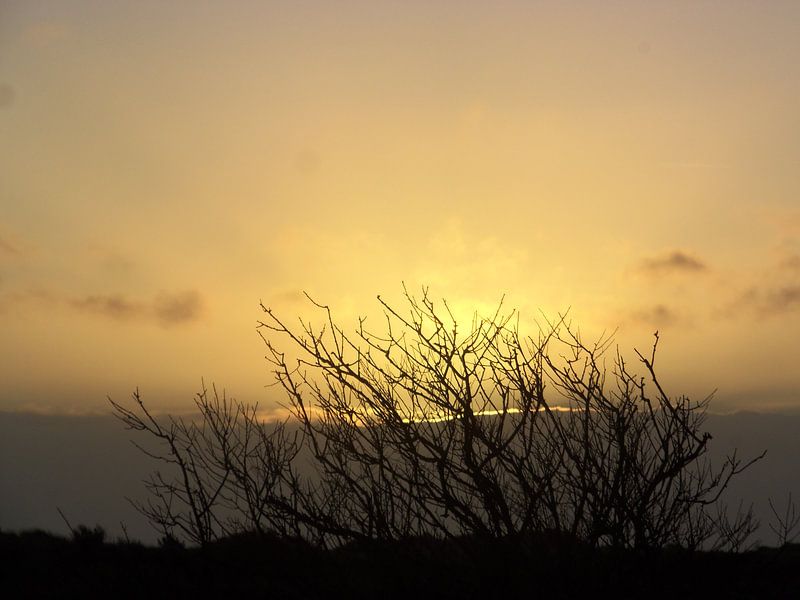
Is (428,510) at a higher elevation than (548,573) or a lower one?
higher

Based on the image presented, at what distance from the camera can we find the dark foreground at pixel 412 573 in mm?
9445

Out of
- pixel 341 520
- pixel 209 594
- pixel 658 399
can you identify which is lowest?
pixel 209 594

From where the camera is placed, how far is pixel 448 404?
10.6m

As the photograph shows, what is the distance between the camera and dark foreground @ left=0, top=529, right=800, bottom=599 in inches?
372

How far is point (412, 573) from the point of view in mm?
9711

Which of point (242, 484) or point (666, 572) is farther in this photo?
point (242, 484)

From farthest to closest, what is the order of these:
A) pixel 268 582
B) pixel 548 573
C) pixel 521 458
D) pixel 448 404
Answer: pixel 268 582
pixel 448 404
pixel 521 458
pixel 548 573

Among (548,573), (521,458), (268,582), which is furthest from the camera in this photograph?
(268,582)

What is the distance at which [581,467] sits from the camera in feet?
32.5

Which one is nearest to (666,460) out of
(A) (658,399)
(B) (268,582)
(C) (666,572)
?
(A) (658,399)

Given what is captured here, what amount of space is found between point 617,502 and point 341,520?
3.42 meters

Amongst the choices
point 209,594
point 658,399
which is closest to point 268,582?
point 209,594

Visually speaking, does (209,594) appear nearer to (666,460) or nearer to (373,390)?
(373,390)

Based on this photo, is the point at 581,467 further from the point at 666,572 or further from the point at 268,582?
the point at 268,582
